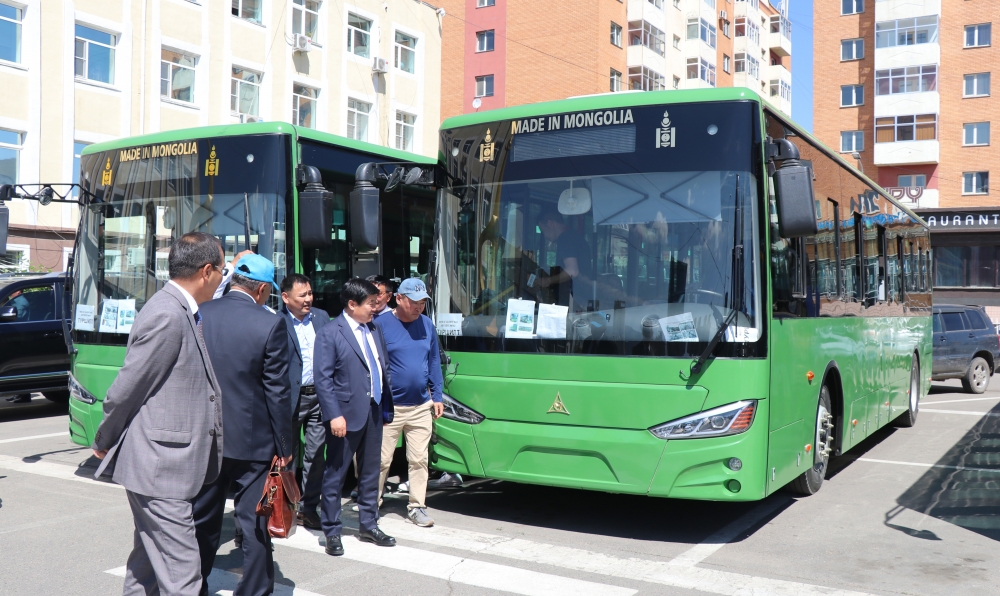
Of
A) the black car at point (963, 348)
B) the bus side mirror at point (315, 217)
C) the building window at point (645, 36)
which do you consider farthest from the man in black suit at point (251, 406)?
the building window at point (645, 36)

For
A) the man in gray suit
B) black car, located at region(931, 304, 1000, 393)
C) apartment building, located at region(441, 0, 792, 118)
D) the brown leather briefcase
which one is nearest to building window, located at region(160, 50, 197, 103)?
apartment building, located at region(441, 0, 792, 118)

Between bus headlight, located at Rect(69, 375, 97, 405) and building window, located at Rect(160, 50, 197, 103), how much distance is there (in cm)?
2195

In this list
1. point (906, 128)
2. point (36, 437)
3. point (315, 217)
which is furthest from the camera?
point (906, 128)

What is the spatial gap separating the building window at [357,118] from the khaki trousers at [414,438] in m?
29.9

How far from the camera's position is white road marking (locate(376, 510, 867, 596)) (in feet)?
18.7

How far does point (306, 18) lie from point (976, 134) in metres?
32.6

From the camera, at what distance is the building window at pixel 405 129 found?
3888 centimetres

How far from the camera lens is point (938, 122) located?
47500 millimetres

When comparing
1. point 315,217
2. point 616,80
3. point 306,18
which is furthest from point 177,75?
point 616,80

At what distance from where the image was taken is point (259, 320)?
4.87m

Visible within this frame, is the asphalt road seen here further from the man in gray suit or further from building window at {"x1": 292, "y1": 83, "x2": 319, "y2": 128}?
building window at {"x1": 292, "y1": 83, "x2": 319, "y2": 128}

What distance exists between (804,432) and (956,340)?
13747 mm

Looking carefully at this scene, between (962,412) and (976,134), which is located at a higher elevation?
(976,134)

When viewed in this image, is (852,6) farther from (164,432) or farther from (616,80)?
(164,432)
